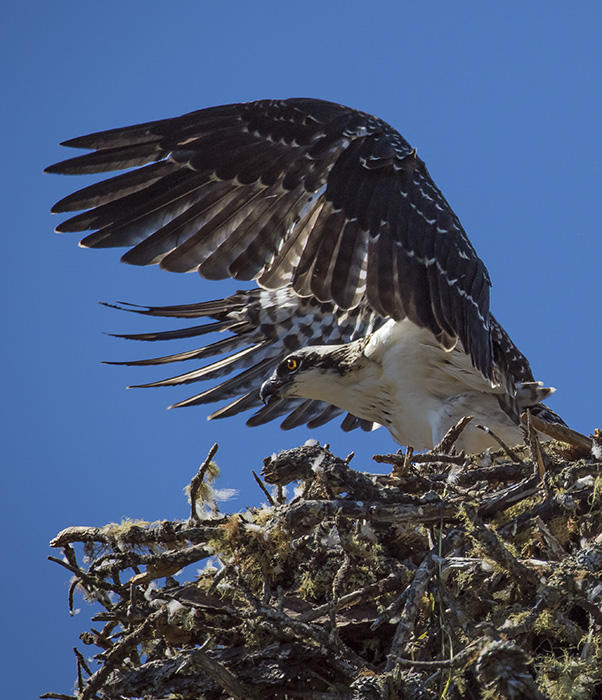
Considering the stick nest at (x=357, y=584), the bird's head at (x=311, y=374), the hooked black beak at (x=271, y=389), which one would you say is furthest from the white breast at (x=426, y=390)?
the stick nest at (x=357, y=584)

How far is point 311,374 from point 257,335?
128 centimetres

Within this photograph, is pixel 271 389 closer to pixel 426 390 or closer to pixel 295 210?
pixel 426 390

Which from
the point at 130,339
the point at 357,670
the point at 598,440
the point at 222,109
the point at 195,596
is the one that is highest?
A: the point at 222,109

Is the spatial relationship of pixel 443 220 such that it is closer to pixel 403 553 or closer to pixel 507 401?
pixel 507 401

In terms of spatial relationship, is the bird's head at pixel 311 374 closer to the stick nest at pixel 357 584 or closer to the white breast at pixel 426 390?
the white breast at pixel 426 390

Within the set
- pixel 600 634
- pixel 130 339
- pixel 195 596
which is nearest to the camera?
pixel 600 634

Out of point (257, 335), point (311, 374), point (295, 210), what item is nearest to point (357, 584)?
point (311, 374)

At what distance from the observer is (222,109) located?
201 inches

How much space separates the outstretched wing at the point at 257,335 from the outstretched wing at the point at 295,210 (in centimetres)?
116

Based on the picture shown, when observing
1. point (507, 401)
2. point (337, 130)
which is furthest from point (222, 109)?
point (507, 401)

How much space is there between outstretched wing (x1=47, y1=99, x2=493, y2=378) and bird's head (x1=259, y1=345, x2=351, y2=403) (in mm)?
441

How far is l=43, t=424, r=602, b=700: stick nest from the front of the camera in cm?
301

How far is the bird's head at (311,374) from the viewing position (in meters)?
5.13

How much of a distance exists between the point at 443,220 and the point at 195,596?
7.43ft
